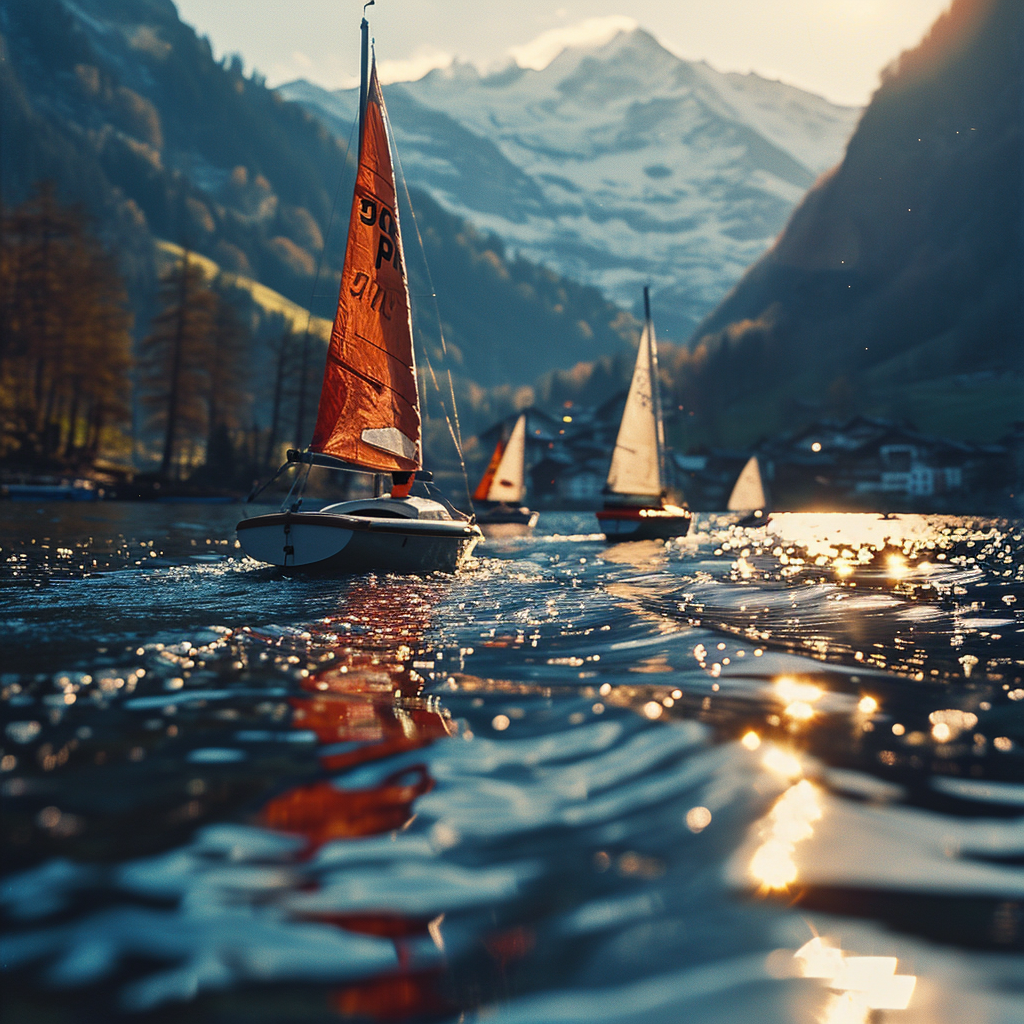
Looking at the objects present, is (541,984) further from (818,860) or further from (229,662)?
(229,662)

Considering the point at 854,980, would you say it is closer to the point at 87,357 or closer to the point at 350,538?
the point at 350,538

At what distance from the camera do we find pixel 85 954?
2.88 m

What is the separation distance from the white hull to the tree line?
2349 inches

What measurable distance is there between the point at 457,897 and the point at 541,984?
612mm

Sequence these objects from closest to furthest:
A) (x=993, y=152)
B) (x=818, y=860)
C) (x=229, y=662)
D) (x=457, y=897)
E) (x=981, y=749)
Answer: (x=457, y=897)
(x=818, y=860)
(x=981, y=749)
(x=229, y=662)
(x=993, y=152)

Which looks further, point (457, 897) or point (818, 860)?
point (818, 860)

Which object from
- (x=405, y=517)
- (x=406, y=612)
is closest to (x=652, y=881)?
(x=406, y=612)

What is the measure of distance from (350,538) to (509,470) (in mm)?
46235

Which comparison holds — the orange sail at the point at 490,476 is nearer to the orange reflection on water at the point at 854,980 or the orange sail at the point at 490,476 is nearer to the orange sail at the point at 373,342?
the orange sail at the point at 373,342

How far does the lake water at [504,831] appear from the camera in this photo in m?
2.80

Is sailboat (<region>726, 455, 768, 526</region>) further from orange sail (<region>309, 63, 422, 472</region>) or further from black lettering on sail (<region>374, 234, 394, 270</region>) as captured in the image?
black lettering on sail (<region>374, 234, 394, 270</region>)

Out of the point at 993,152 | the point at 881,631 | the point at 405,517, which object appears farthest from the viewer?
the point at 993,152

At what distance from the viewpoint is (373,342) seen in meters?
19.2

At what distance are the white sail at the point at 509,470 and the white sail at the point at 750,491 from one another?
23728 mm
